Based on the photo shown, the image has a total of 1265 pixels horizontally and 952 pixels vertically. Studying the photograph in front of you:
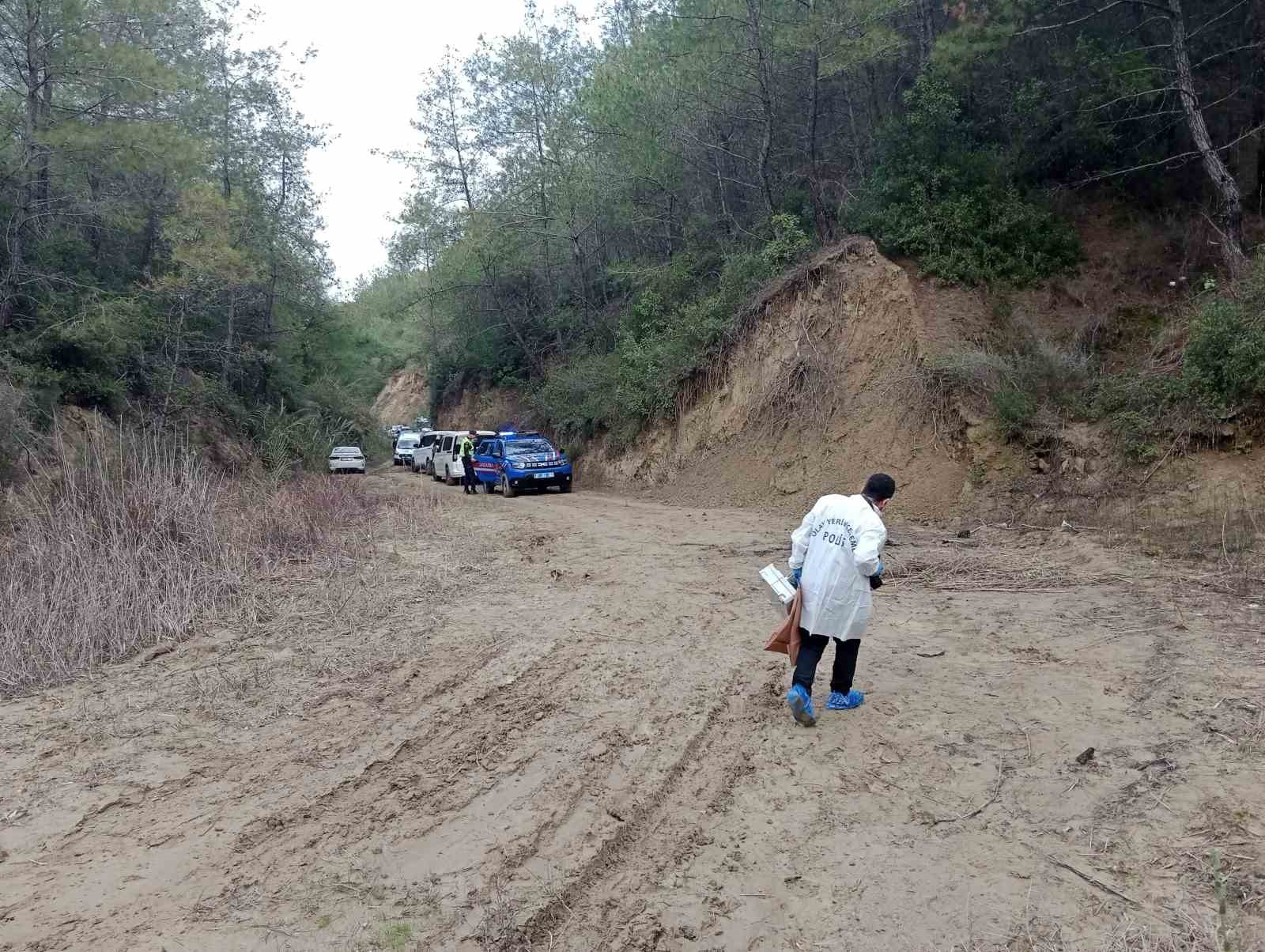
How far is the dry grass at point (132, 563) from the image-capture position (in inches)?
277

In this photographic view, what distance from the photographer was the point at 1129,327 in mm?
14383

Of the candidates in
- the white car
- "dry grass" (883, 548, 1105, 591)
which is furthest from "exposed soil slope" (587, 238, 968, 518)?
the white car

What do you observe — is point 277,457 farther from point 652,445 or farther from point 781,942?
point 781,942

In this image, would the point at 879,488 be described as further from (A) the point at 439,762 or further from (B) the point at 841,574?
(A) the point at 439,762

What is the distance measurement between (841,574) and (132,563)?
7.03 meters

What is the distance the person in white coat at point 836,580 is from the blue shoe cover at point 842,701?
19 centimetres

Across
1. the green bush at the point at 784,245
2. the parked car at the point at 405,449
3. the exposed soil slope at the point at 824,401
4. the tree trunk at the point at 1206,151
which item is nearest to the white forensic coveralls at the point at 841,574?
the exposed soil slope at the point at 824,401

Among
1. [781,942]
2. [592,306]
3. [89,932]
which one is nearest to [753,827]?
[781,942]

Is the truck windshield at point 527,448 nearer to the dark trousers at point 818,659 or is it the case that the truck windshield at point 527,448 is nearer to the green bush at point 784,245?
the green bush at point 784,245

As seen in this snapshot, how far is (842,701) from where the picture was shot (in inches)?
220

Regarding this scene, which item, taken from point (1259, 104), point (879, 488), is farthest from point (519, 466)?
point (1259, 104)

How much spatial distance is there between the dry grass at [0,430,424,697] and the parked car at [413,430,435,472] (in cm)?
1984

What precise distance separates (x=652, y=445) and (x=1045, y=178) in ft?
35.2

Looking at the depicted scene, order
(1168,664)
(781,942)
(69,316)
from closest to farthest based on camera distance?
1. (781,942)
2. (1168,664)
3. (69,316)
